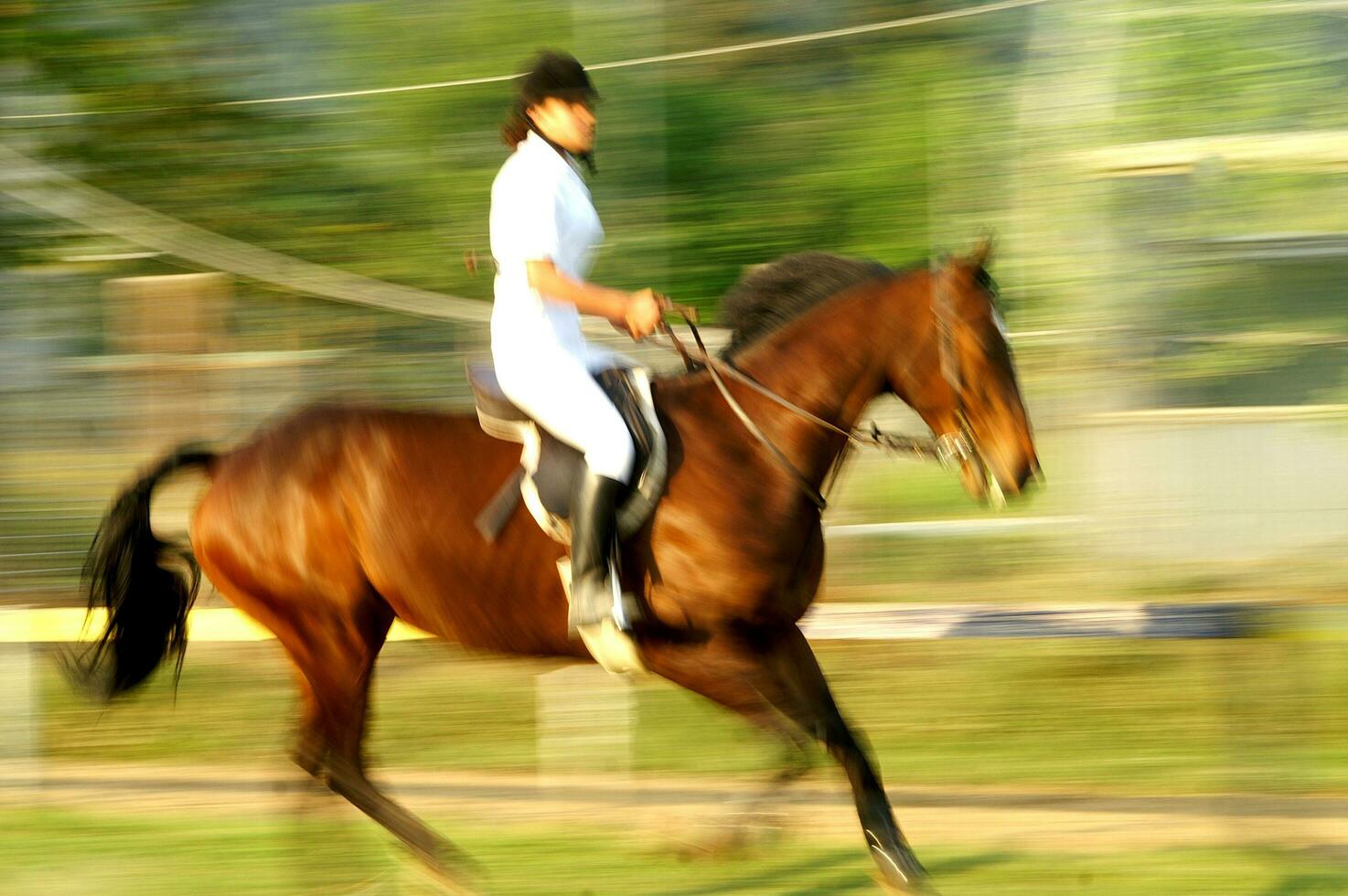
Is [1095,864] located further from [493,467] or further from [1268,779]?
Result: [493,467]

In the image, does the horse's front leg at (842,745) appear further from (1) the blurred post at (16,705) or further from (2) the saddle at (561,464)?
(1) the blurred post at (16,705)

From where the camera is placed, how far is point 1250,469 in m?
7.39

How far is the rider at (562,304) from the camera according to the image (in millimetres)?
4453

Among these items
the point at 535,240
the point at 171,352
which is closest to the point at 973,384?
the point at 535,240

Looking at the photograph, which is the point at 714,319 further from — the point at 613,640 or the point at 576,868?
the point at 576,868

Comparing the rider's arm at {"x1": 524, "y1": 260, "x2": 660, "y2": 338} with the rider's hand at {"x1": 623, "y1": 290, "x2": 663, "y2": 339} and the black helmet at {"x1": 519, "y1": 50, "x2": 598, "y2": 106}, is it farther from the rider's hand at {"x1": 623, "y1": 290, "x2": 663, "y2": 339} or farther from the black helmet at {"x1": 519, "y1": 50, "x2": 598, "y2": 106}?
the black helmet at {"x1": 519, "y1": 50, "x2": 598, "y2": 106}

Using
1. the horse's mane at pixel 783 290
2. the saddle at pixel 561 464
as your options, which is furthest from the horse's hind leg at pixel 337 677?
the horse's mane at pixel 783 290

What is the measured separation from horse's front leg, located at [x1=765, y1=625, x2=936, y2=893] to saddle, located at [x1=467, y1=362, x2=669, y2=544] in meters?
0.54

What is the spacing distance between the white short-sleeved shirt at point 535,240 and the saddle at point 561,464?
16 centimetres

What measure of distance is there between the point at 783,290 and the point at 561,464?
946mm

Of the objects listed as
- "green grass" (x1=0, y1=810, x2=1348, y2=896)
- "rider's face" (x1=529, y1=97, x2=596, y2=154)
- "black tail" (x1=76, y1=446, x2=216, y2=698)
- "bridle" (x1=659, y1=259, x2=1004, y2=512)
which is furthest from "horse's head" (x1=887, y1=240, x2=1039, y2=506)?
"black tail" (x1=76, y1=446, x2=216, y2=698)

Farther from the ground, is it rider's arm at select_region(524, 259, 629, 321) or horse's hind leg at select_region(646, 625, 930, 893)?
rider's arm at select_region(524, 259, 629, 321)

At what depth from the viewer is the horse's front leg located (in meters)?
4.45

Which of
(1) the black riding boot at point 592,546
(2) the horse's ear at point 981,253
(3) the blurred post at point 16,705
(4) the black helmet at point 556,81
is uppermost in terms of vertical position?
(4) the black helmet at point 556,81
